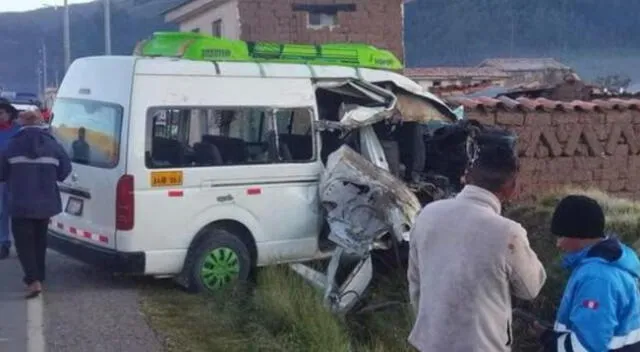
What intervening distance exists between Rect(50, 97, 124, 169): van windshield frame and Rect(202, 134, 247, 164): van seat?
89 centimetres

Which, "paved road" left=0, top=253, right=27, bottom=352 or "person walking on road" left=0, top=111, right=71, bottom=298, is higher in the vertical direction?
"person walking on road" left=0, top=111, right=71, bottom=298

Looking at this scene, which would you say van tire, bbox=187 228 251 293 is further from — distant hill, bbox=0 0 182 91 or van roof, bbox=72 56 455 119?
distant hill, bbox=0 0 182 91

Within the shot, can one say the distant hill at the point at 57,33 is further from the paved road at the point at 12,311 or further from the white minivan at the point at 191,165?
the white minivan at the point at 191,165

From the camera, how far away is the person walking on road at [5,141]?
1132 centimetres

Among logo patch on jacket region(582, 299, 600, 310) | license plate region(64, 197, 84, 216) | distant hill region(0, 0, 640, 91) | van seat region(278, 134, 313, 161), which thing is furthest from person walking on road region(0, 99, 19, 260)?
distant hill region(0, 0, 640, 91)

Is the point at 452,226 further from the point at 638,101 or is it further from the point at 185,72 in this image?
the point at 638,101

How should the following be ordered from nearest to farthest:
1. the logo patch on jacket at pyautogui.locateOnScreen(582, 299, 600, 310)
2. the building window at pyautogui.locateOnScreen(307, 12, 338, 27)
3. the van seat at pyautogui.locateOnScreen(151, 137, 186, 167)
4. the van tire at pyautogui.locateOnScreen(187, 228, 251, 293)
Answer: the logo patch on jacket at pyautogui.locateOnScreen(582, 299, 600, 310) → the van seat at pyautogui.locateOnScreen(151, 137, 186, 167) → the van tire at pyautogui.locateOnScreen(187, 228, 251, 293) → the building window at pyautogui.locateOnScreen(307, 12, 338, 27)

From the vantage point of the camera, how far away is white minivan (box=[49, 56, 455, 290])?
9180 mm

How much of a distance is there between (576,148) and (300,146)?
547 centimetres

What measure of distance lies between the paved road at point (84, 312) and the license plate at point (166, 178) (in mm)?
1050

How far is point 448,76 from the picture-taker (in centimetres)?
3516

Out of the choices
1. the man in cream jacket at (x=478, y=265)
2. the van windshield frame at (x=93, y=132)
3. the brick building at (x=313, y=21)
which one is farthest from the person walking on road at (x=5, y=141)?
the brick building at (x=313, y=21)

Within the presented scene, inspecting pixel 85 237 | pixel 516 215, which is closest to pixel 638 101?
pixel 516 215

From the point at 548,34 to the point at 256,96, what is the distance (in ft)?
223
